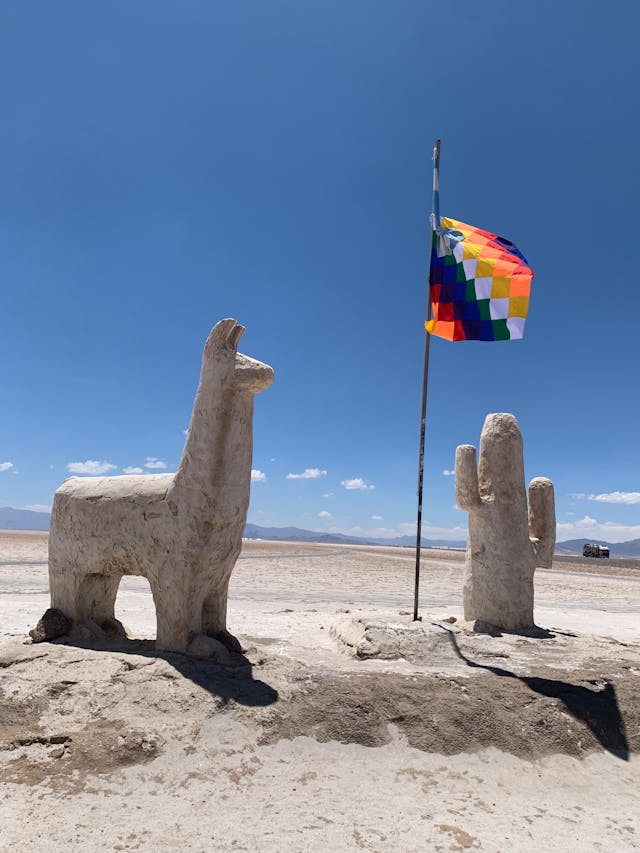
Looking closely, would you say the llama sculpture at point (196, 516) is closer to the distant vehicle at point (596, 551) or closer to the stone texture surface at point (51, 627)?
the stone texture surface at point (51, 627)

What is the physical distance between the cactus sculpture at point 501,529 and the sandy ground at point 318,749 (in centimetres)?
152

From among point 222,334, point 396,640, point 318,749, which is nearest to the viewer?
point 318,749

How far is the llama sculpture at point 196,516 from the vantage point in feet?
18.8

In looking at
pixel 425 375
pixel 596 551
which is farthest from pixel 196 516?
pixel 596 551

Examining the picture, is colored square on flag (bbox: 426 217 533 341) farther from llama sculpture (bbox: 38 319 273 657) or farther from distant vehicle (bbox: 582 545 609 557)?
distant vehicle (bbox: 582 545 609 557)

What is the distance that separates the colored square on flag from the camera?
784 centimetres

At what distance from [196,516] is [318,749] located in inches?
96.6

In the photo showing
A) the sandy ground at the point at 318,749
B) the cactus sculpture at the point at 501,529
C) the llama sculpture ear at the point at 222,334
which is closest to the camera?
the sandy ground at the point at 318,749

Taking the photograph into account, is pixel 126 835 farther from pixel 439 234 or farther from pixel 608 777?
pixel 439 234

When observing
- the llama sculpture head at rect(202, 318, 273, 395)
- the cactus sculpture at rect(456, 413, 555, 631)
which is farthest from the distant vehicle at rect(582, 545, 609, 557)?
the llama sculpture head at rect(202, 318, 273, 395)

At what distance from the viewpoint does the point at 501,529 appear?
8.69 m

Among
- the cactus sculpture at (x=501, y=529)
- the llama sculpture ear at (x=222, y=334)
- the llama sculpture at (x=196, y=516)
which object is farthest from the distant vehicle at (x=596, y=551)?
the llama sculpture ear at (x=222, y=334)

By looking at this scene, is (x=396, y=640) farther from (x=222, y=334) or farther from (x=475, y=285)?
(x=475, y=285)

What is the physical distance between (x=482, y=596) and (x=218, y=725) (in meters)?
5.38
